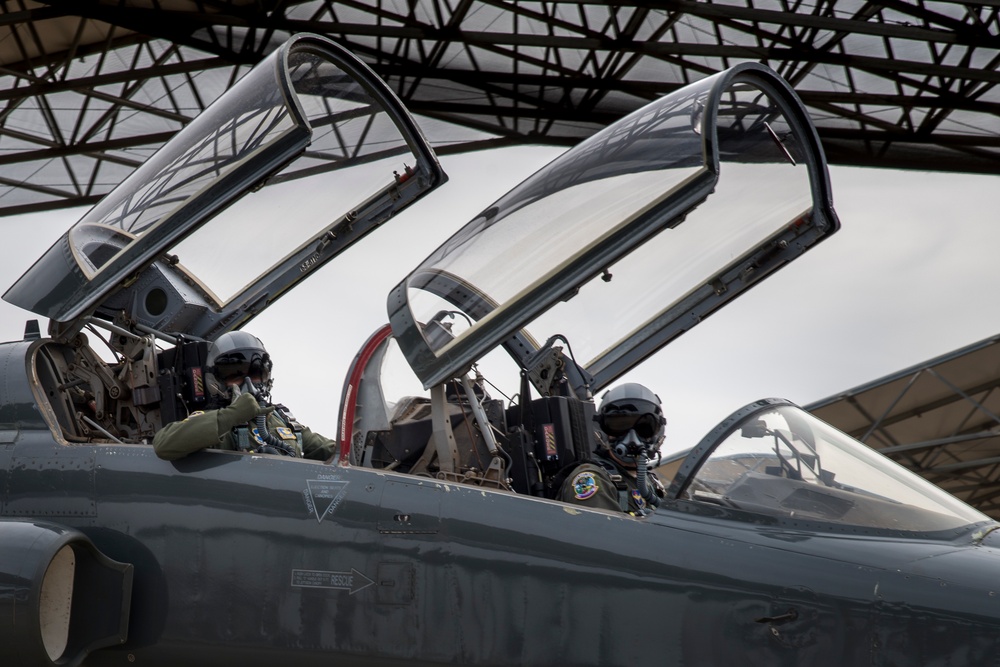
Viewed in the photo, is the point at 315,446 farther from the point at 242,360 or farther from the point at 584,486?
the point at 584,486

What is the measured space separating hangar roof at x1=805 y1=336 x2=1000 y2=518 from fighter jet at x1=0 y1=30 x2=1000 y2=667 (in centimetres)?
881

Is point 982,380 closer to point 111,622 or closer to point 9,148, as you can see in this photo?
point 111,622

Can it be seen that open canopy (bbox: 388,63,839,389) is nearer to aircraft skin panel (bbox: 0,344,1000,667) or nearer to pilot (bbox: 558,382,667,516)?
pilot (bbox: 558,382,667,516)

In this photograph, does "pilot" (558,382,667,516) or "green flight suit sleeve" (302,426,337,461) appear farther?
"green flight suit sleeve" (302,426,337,461)

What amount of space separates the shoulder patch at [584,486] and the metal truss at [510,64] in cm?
1260

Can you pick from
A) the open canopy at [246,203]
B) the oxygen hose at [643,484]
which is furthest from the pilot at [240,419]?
the oxygen hose at [643,484]

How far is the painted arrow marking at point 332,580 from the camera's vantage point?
4883 millimetres

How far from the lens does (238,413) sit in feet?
18.3

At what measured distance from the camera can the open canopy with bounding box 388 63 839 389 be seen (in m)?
5.17

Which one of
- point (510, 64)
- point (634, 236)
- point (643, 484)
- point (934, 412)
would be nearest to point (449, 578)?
point (643, 484)

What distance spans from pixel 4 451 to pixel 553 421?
9.84 feet

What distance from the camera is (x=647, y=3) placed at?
16.6 metres

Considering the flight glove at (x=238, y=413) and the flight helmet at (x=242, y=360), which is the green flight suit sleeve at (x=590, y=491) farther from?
the flight helmet at (x=242, y=360)

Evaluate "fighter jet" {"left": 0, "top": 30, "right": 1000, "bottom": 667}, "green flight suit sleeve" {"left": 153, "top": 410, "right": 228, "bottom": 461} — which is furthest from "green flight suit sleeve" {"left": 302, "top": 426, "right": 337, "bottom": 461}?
"green flight suit sleeve" {"left": 153, "top": 410, "right": 228, "bottom": 461}
